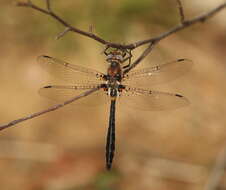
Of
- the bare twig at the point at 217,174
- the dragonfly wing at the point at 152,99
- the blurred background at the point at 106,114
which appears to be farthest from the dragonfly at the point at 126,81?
the bare twig at the point at 217,174

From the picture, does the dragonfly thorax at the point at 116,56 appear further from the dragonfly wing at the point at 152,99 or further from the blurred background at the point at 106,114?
the blurred background at the point at 106,114

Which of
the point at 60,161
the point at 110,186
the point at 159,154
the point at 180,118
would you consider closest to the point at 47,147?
the point at 60,161

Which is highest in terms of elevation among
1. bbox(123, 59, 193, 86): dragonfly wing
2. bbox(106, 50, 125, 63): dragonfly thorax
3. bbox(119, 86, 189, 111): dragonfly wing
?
bbox(106, 50, 125, 63): dragonfly thorax

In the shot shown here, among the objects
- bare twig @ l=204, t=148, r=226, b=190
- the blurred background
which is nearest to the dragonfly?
the blurred background

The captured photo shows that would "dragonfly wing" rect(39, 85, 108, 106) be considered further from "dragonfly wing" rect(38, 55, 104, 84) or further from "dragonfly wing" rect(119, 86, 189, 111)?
"dragonfly wing" rect(119, 86, 189, 111)

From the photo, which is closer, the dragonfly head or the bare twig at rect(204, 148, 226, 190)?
the dragonfly head

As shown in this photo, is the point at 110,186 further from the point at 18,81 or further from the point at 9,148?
the point at 18,81
